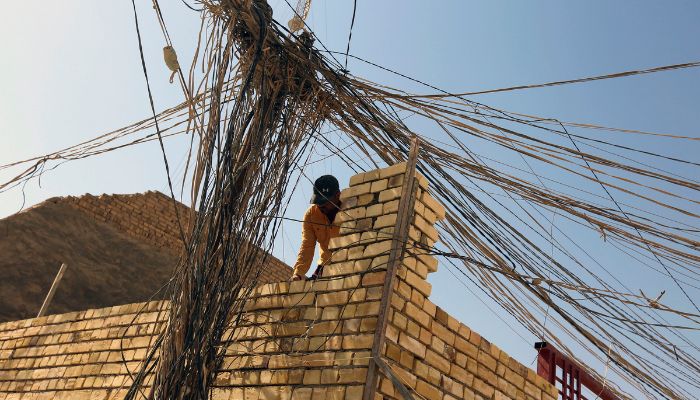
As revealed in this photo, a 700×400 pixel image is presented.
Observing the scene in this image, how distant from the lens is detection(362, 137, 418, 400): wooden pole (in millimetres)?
3236

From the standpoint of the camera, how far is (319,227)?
4.85 m

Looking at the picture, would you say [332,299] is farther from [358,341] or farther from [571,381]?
[571,381]

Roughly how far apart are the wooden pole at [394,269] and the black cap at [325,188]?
843 mm

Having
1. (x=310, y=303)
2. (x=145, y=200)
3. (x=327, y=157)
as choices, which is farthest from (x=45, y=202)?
(x=310, y=303)

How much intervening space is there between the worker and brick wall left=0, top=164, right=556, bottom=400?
48 centimetres

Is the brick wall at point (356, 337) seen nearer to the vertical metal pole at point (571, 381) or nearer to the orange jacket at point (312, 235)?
the orange jacket at point (312, 235)

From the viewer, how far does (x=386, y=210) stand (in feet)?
12.7

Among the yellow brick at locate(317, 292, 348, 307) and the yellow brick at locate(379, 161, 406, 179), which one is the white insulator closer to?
the yellow brick at locate(379, 161, 406, 179)

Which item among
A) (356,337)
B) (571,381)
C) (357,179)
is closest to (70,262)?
(357,179)

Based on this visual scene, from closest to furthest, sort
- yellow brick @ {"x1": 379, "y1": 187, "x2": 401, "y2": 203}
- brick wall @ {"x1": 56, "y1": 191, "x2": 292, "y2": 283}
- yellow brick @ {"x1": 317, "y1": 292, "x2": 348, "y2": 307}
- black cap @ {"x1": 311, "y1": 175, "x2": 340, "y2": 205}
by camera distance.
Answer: yellow brick @ {"x1": 317, "y1": 292, "x2": 348, "y2": 307}, yellow brick @ {"x1": 379, "y1": 187, "x2": 401, "y2": 203}, black cap @ {"x1": 311, "y1": 175, "x2": 340, "y2": 205}, brick wall @ {"x1": 56, "y1": 191, "x2": 292, "y2": 283}

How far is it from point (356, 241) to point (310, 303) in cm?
47

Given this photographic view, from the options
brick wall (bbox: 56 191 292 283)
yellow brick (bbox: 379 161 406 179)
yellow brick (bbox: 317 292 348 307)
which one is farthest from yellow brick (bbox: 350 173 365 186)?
brick wall (bbox: 56 191 292 283)

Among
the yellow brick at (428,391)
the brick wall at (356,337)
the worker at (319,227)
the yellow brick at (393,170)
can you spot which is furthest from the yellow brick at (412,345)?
the worker at (319,227)

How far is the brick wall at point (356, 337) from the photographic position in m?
3.45
